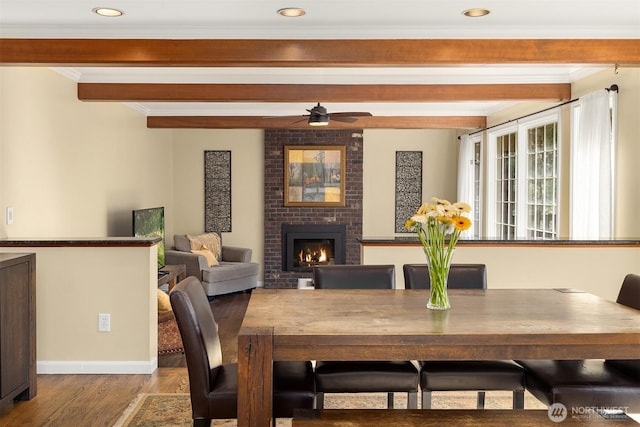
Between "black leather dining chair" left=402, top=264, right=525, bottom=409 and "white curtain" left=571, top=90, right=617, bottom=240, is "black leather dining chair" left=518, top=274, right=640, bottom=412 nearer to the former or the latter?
"black leather dining chair" left=402, top=264, right=525, bottom=409

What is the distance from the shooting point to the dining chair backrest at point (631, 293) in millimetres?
3121

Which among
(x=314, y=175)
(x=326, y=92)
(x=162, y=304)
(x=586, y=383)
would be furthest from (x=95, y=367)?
(x=314, y=175)

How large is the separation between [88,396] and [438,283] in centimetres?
241

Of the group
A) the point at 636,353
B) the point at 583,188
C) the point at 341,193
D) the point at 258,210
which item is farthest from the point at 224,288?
the point at 636,353

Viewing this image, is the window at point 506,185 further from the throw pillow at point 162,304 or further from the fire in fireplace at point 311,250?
the throw pillow at point 162,304

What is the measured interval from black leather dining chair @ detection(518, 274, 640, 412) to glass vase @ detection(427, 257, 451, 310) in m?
0.52

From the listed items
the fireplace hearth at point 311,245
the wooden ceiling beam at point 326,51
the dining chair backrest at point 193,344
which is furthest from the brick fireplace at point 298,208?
the dining chair backrest at point 193,344

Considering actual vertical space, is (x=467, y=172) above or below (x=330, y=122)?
below

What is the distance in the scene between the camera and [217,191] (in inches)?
371

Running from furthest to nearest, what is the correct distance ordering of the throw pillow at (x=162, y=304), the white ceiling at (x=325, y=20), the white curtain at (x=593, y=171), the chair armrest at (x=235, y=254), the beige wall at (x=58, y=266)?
the chair armrest at (x=235, y=254)
the throw pillow at (x=162, y=304)
the white curtain at (x=593, y=171)
the beige wall at (x=58, y=266)
the white ceiling at (x=325, y=20)

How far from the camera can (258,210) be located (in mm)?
9469

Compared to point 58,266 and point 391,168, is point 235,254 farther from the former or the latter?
point 58,266

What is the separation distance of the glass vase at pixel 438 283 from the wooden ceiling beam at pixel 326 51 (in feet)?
5.38

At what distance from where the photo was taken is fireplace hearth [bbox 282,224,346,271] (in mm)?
9391
